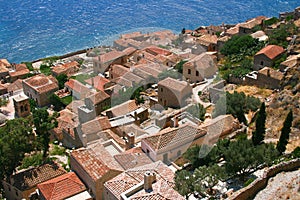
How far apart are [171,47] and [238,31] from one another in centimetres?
732

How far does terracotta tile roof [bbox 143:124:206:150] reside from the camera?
16703mm

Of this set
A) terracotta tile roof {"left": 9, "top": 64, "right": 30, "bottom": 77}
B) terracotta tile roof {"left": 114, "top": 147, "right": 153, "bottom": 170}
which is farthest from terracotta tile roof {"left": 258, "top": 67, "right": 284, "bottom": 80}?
terracotta tile roof {"left": 9, "top": 64, "right": 30, "bottom": 77}

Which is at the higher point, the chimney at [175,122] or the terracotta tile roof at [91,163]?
the chimney at [175,122]

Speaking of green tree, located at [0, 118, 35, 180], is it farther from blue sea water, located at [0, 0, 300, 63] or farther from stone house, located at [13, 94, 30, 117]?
blue sea water, located at [0, 0, 300, 63]

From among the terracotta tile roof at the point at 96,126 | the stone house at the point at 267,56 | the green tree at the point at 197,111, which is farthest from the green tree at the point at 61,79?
the stone house at the point at 267,56

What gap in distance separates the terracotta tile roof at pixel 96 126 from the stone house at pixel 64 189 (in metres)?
4.83

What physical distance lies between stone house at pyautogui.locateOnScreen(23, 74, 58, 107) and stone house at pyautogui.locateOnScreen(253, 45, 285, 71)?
17.9 metres

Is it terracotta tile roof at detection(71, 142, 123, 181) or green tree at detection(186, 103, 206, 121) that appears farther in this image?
green tree at detection(186, 103, 206, 121)

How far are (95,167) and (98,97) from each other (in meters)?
12.2

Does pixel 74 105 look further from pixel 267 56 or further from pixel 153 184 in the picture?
pixel 153 184

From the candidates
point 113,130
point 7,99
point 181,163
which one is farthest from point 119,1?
point 181,163

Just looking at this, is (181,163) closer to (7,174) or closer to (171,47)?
(7,174)

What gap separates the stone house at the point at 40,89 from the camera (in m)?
33.6

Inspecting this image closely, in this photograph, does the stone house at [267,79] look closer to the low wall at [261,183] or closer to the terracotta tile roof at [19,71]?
the low wall at [261,183]
